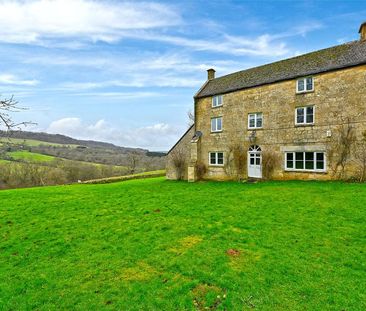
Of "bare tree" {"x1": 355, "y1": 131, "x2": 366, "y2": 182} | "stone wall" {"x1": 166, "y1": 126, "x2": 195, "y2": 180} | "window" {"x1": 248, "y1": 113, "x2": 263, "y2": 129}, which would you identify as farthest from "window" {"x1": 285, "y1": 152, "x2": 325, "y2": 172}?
"stone wall" {"x1": 166, "y1": 126, "x2": 195, "y2": 180}

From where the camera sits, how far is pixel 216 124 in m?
28.3

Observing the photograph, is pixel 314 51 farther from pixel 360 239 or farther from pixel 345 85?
pixel 360 239

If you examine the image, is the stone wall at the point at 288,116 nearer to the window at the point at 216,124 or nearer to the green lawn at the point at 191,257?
the window at the point at 216,124

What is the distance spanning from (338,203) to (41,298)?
13.8 meters

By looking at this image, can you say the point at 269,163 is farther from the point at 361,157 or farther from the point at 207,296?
the point at 207,296

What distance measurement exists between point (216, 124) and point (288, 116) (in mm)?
7864

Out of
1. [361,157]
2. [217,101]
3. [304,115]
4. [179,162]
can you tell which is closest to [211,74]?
[217,101]

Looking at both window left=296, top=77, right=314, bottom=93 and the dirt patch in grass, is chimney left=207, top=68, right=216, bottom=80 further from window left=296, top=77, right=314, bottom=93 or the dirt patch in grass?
the dirt patch in grass

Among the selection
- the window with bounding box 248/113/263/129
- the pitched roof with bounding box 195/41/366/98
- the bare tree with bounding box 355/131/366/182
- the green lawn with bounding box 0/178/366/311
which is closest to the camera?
the green lawn with bounding box 0/178/366/311

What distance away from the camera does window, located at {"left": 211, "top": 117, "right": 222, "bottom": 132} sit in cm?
2800

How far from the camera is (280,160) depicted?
76.7ft

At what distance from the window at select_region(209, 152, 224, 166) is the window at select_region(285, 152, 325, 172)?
6924mm

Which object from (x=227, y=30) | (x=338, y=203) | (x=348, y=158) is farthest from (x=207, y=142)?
(x=338, y=203)

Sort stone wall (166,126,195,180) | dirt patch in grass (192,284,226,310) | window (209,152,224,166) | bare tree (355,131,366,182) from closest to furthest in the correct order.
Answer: dirt patch in grass (192,284,226,310)
bare tree (355,131,366,182)
window (209,152,224,166)
stone wall (166,126,195,180)
